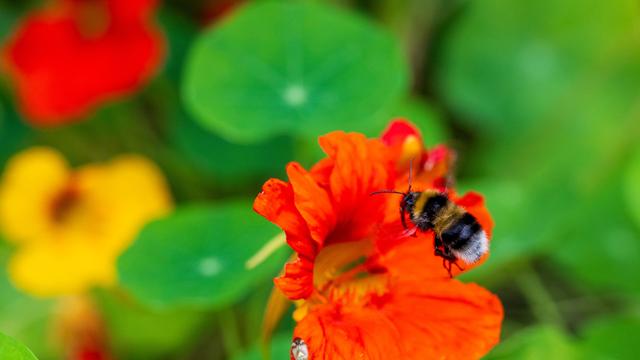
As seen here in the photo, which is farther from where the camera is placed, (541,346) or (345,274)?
(541,346)

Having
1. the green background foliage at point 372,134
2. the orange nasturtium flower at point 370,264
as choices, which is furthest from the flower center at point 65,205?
the orange nasturtium flower at point 370,264

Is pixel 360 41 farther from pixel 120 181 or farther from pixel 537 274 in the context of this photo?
pixel 537 274

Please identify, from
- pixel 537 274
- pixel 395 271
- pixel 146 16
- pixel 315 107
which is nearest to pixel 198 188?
pixel 146 16

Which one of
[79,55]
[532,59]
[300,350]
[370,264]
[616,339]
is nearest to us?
[300,350]

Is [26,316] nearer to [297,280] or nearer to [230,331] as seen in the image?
[230,331]

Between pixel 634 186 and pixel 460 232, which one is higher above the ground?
pixel 460 232

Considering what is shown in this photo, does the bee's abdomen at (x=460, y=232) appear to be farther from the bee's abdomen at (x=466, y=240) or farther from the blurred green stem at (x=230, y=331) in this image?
the blurred green stem at (x=230, y=331)

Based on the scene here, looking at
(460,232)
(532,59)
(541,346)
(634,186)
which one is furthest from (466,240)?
(532,59)
